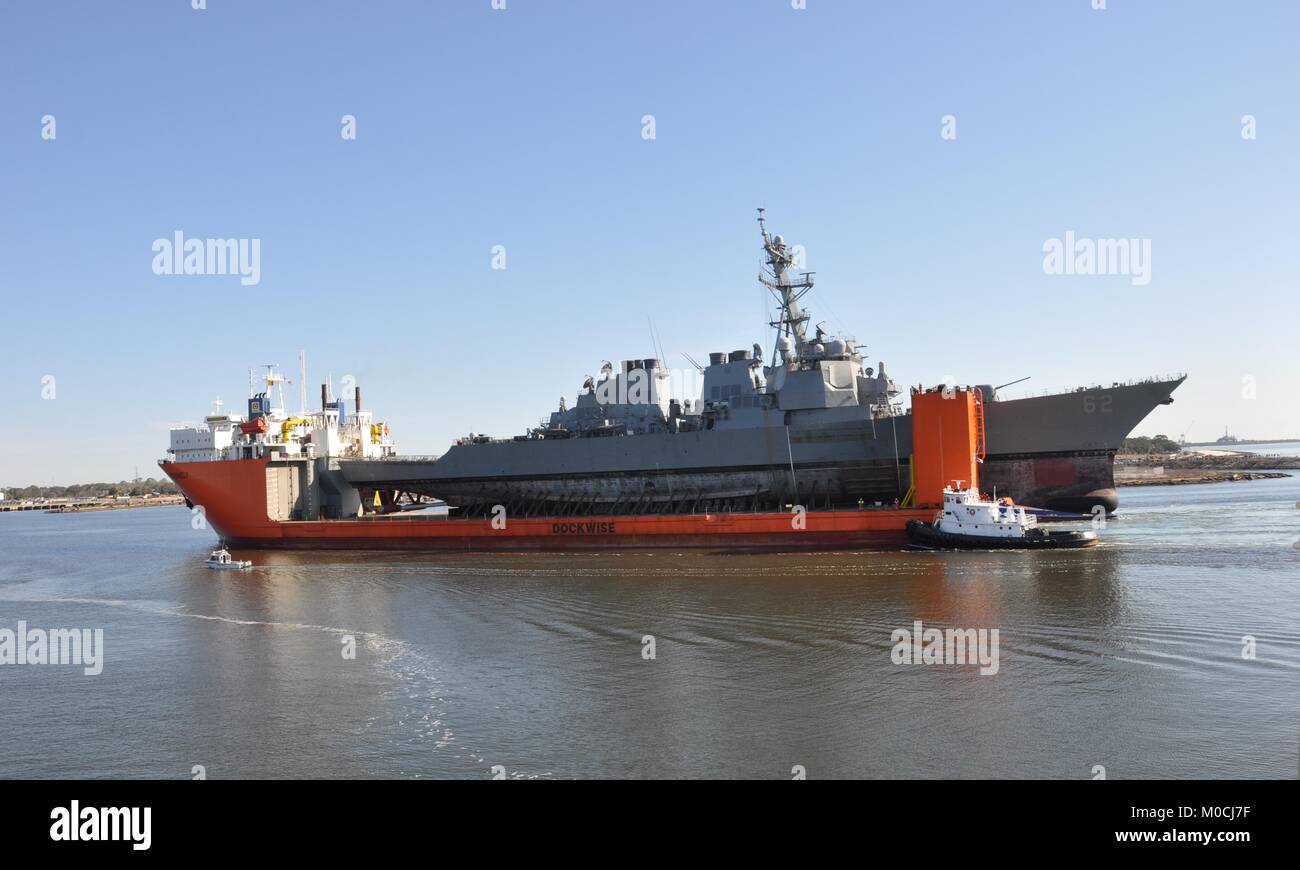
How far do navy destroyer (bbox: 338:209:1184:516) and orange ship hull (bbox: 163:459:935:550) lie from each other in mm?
1791

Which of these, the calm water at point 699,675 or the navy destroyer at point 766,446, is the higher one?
the navy destroyer at point 766,446

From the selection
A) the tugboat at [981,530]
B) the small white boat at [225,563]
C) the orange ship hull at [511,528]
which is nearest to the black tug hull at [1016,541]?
the tugboat at [981,530]

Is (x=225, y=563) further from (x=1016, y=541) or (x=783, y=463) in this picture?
(x=1016, y=541)

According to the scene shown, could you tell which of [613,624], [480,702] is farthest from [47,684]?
[613,624]

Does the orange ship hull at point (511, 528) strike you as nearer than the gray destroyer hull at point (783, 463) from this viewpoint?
Yes

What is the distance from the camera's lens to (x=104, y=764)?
1091cm

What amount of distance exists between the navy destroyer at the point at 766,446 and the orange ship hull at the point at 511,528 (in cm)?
179

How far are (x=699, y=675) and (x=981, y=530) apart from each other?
14.0 metres

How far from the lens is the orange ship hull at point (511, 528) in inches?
1030

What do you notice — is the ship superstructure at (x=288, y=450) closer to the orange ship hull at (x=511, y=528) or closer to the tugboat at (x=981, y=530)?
the orange ship hull at (x=511, y=528)

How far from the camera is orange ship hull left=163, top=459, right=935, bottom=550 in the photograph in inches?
1030

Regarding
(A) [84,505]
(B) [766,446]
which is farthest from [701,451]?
(A) [84,505]

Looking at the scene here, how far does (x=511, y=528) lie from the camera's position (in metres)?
30.7

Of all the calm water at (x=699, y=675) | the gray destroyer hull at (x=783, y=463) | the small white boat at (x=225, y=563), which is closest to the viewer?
the calm water at (x=699, y=675)
